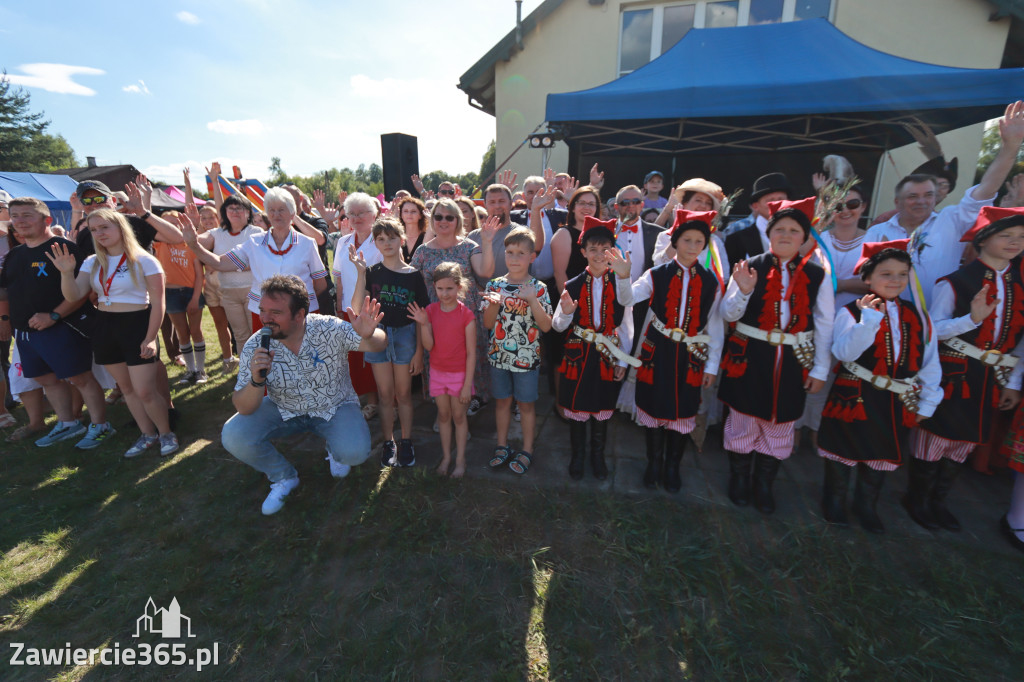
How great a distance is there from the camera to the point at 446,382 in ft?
10.1

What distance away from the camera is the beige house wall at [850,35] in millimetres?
7945

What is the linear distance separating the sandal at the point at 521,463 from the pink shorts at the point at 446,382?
2.19 ft

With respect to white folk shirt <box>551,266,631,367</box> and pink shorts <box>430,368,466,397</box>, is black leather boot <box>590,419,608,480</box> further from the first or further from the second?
pink shorts <box>430,368,466,397</box>

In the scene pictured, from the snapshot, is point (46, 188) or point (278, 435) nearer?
point (278, 435)

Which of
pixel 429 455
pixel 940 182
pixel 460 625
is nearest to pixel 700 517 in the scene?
pixel 460 625

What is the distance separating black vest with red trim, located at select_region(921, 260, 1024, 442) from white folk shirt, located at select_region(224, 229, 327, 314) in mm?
4418

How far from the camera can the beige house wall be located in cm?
795

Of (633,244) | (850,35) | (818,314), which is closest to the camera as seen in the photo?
(818,314)

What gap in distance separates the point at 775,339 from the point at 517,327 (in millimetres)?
1592

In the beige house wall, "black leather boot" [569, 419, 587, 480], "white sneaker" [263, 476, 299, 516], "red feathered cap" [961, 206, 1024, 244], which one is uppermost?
the beige house wall

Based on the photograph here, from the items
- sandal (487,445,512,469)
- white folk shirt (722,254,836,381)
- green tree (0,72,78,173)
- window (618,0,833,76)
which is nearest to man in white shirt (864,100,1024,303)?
white folk shirt (722,254,836,381)

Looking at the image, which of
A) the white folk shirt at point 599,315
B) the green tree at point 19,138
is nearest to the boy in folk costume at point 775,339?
the white folk shirt at point 599,315

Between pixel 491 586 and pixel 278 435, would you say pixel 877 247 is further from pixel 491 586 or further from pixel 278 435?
pixel 278 435

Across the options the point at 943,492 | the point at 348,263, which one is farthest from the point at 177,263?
the point at 943,492
